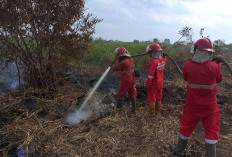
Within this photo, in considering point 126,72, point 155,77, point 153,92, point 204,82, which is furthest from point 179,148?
point 126,72

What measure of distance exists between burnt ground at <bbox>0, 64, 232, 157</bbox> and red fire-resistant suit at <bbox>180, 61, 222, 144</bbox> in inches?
31.0

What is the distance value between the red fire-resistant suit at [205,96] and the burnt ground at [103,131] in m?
0.79

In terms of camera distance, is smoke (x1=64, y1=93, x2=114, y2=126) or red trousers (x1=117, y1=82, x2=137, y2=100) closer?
red trousers (x1=117, y1=82, x2=137, y2=100)

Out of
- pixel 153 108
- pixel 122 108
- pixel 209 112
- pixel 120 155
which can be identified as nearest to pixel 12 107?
pixel 122 108

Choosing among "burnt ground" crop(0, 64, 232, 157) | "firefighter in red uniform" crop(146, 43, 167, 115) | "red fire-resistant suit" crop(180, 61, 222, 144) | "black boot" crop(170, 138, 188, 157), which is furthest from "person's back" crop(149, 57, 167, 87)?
"black boot" crop(170, 138, 188, 157)

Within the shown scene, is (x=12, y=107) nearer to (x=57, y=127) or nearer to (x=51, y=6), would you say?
(x=57, y=127)

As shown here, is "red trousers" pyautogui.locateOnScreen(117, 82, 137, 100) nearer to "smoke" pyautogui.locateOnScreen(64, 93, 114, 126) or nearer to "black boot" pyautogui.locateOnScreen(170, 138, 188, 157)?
"smoke" pyautogui.locateOnScreen(64, 93, 114, 126)

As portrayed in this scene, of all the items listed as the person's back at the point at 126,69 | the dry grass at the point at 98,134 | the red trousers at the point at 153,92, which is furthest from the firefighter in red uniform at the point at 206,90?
the person's back at the point at 126,69

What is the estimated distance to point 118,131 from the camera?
156 inches

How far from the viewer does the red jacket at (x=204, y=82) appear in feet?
9.12

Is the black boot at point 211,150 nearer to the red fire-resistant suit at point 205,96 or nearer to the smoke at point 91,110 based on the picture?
the red fire-resistant suit at point 205,96

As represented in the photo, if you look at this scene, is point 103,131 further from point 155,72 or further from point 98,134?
point 155,72

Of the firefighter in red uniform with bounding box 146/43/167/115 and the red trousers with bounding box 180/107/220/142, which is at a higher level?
the firefighter in red uniform with bounding box 146/43/167/115

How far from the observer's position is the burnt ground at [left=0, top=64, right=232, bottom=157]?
3.36m
